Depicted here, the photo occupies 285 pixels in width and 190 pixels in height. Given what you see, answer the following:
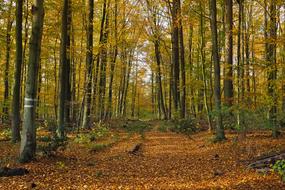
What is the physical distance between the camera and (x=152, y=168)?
31.6ft

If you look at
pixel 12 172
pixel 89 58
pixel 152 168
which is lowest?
pixel 152 168

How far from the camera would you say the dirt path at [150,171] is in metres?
7.10

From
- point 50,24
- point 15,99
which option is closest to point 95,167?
point 15,99

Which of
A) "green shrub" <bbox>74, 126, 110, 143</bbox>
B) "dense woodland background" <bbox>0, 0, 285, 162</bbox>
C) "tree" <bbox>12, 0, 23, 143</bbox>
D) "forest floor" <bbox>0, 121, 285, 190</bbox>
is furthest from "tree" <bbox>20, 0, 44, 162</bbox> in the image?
"green shrub" <bbox>74, 126, 110, 143</bbox>

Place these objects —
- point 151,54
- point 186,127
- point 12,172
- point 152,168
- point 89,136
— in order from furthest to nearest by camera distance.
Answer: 1. point 151,54
2. point 186,127
3. point 89,136
4. point 152,168
5. point 12,172

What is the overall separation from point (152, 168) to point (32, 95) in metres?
3.86

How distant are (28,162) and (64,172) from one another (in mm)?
1150

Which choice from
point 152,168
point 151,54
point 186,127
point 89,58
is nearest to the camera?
point 152,168

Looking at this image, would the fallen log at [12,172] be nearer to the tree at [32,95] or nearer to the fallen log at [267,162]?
the tree at [32,95]

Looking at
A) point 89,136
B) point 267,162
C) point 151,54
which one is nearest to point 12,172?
point 267,162

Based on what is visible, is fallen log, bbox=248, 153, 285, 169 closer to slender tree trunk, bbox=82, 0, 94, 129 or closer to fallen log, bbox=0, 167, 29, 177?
fallen log, bbox=0, 167, 29, 177

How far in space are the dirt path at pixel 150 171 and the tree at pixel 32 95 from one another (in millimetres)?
440

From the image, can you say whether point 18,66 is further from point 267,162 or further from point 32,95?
point 267,162

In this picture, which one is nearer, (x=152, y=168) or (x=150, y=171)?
(x=150, y=171)
